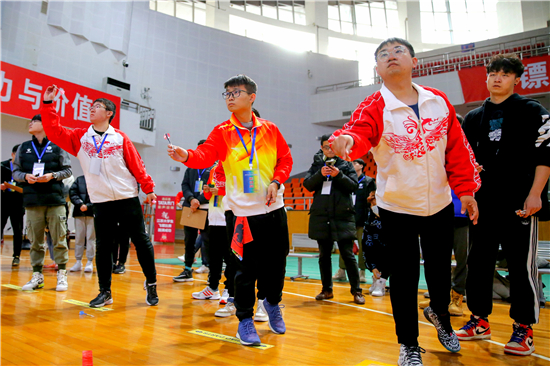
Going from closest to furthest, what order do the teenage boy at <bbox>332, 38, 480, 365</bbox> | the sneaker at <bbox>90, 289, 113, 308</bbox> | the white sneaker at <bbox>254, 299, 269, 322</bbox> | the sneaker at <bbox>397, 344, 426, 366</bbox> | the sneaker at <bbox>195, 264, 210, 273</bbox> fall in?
the sneaker at <bbox>397, 344, 426, 366</bbox> → the teenage boy at <bbox>332, 38, 480, 365</bbox> → the white sneaker at <bbox>254, 299, 269, 322</bbox> → the sneaker at <bbox>90, 289, 113, 308</bbox> → the sneaker at <bbox>195, 264, 210, 273</bbox>

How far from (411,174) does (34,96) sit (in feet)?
38.6

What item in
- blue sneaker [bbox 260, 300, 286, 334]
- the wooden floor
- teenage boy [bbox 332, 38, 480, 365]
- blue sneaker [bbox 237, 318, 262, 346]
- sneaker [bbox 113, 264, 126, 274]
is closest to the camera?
teenage boy [bbox 332, 38, 480, 365]

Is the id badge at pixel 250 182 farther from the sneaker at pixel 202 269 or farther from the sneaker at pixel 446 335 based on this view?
the sneaker at pixel 202 269

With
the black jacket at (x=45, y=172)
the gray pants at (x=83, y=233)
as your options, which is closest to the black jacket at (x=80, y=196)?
the gray pants at (x=83, y=233)

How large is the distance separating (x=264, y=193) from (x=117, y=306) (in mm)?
1751

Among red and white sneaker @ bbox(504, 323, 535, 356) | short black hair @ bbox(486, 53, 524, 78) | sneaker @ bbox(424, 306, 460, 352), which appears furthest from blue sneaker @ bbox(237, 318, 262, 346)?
short black hair @ bbox(486, 53, 524, 78)

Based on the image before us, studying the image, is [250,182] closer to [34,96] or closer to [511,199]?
[511,199]

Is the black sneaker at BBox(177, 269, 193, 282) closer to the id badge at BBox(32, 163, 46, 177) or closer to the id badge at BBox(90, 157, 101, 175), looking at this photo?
the id badge at BBox(32, 163, 46, 177)

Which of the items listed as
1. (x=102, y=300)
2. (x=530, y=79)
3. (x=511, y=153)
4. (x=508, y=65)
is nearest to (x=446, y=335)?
(x=511, y=153)

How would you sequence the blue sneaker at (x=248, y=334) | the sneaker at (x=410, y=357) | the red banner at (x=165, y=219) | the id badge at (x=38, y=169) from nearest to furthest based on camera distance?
1. the sneaker at (x=410, y=357)
2. the blue sneaker at (x=248, y=334)
3. the id badge at (x=38, y=169)
4. the red banner at (x=165, y=219)

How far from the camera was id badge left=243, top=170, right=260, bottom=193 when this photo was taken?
7.64 feet

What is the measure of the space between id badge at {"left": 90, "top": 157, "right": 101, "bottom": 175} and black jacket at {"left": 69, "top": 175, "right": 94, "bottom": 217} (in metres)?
2.54

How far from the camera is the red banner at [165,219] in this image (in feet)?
37.7

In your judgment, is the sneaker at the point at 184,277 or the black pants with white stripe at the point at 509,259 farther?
the sneaker at the point at 184,277
